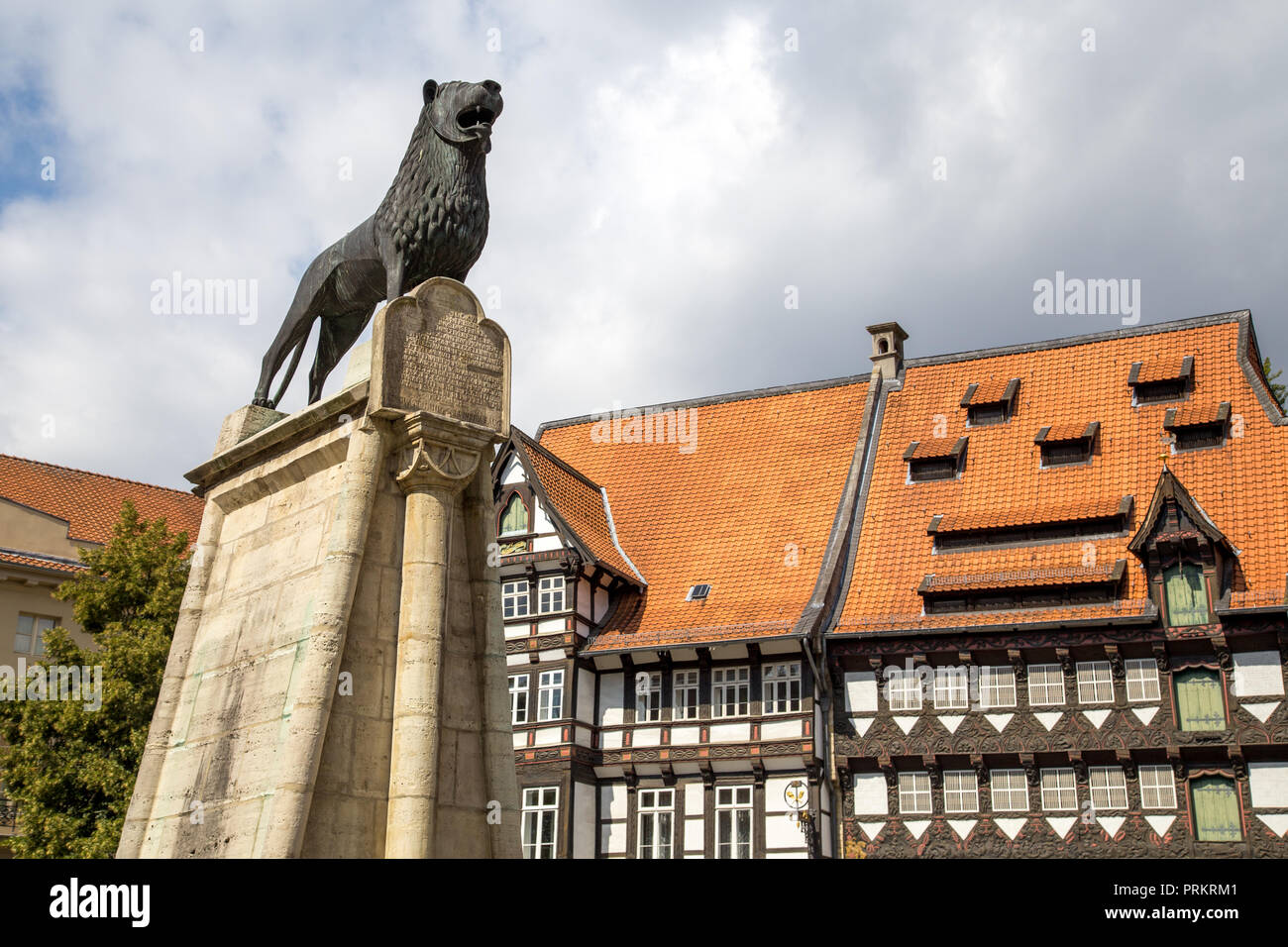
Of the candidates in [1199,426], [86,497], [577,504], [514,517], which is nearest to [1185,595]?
[1199,426]

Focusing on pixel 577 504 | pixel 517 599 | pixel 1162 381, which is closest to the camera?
pixel 1162 381

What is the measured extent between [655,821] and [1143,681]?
9.92m

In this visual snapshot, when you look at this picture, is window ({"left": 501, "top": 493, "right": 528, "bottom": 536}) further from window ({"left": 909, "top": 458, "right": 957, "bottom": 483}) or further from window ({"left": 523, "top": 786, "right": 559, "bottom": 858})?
window ({"left": 909, "top": 458, "right": 957, "bottom": 483})

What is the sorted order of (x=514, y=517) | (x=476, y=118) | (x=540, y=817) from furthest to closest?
(x=514, y=517)
(x=540, y=817)
(x=476, y=118)

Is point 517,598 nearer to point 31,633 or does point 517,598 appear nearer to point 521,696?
point 521,696

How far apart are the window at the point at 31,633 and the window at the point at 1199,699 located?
2423 centimetres

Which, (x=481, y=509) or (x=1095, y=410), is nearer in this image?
(x=481, y=509)

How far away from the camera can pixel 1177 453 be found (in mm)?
27281

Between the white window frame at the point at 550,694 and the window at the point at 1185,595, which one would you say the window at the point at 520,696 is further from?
the window at the point at 1185,595

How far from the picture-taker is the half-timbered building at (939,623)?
78.0 feet

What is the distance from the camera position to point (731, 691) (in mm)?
26984

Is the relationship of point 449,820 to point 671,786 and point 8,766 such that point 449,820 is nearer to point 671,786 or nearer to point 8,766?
point 8,766

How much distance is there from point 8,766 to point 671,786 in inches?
488
